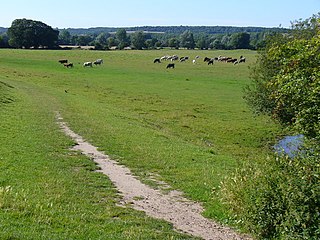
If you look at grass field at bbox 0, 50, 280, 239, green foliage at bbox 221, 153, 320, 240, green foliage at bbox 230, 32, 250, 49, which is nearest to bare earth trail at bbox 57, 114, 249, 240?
grass field at bbox 0, 50, 280, 239

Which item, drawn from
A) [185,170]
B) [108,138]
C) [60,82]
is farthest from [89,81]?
[185,170]

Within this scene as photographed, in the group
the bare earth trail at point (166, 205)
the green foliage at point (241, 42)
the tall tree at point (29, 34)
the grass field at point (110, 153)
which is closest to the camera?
the grass field at point (110, 153)

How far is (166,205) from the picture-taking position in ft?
43.5

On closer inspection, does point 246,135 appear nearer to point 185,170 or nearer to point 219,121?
point 219,121

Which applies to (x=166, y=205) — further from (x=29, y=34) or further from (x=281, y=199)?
(x=29, y=34)

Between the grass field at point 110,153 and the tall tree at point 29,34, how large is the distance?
10979 cm

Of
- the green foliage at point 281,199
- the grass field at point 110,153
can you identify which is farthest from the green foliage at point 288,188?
the grass field at point 110,153

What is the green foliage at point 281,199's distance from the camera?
9953 mm

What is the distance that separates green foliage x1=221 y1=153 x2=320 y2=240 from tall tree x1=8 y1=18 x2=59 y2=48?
510ft

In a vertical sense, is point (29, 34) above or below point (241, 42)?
above

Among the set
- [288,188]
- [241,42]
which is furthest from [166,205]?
[241,42]

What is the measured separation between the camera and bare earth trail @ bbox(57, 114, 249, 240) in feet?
37.3

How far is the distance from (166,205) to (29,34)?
155 metres

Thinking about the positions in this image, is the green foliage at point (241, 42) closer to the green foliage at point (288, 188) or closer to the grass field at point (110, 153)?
the grass field at point (110, 153)
